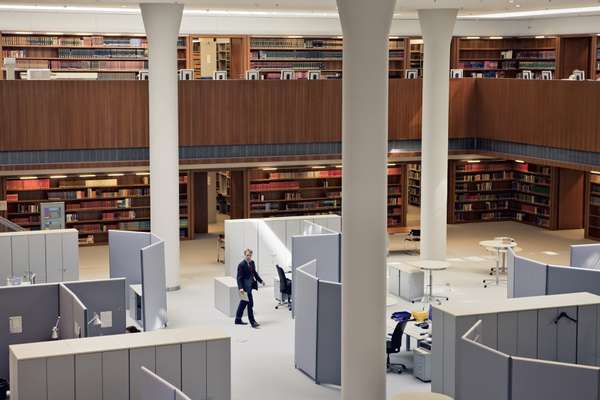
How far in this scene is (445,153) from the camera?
2219 centimetres

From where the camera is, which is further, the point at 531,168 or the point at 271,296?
the point at 531,168

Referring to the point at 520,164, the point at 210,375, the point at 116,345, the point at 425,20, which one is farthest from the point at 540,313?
the point at 520,164

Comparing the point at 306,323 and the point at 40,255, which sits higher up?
the point at 40,255

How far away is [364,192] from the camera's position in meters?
11.9

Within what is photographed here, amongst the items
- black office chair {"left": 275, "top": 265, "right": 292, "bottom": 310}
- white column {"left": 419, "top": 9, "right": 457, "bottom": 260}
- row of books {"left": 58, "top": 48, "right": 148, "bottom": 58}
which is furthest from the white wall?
black office chair {"left": 275, "top": 265, "right": 292, "bottom": 310}

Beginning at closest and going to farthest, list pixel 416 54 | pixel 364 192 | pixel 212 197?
pixel 364 192, pixel 212 197, pixel 416 54

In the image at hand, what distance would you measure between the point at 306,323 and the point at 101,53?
13.9 meters

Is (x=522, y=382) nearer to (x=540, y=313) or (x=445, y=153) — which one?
(x=540, y=313)

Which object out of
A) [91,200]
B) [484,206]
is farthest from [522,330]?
[484,206]

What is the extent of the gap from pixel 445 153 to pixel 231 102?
5.18m

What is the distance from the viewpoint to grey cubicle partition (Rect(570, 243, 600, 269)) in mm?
17672

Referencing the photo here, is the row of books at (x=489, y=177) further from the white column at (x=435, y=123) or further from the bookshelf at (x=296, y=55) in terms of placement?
the white column at (x=435, y=123)

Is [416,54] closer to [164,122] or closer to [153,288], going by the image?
[164,122]

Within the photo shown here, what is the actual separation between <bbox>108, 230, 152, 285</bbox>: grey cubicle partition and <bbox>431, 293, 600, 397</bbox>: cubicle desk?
7559 millimetres
